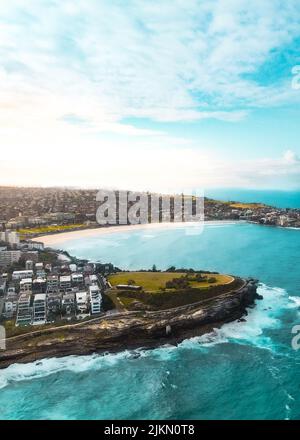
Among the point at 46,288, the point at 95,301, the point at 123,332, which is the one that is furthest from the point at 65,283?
the point at 123,332

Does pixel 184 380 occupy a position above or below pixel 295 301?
below

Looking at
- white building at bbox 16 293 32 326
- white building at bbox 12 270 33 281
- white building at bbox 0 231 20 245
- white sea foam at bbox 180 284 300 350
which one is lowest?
white sea foam at bbox 180 284 300 350

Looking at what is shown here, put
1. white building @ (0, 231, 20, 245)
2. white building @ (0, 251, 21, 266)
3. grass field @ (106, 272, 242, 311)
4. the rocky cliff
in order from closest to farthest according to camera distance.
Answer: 1. the rocky cliff
2. grass field @ (106, 272, 242, 311)
3. white building @ (0, 251, 21, 266)
4. white building @ (0, 231, 20, 245)

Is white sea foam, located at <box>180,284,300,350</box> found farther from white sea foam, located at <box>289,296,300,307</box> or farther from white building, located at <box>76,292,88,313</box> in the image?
white building, located at <box>76,292,88,313</box>

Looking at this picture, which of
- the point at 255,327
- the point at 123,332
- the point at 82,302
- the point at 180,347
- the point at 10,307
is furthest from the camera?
the point at 82,302

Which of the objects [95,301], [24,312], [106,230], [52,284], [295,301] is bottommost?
[295,301]

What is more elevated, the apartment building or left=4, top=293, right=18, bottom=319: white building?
the apartment building

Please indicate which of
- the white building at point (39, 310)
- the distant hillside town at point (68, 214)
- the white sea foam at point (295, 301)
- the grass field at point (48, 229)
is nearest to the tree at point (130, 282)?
the white building at point (39, 310)

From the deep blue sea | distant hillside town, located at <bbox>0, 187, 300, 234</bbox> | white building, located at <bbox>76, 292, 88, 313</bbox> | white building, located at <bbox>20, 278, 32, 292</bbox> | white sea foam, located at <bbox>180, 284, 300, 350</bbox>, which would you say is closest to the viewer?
the deep blue sea

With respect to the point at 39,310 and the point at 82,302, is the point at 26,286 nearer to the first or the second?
the point at 39,310

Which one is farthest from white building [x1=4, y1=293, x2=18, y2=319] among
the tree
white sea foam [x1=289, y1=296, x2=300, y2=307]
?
white sea foam [x1=289, y1=296, x2=300, y2=307]

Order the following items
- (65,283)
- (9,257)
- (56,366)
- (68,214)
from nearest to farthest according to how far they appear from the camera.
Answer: (56,366), (65,283), (9,257), (68,214)

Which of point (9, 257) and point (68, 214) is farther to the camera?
point (68, 214)

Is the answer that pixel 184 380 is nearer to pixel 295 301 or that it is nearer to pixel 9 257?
pixel 295 301
